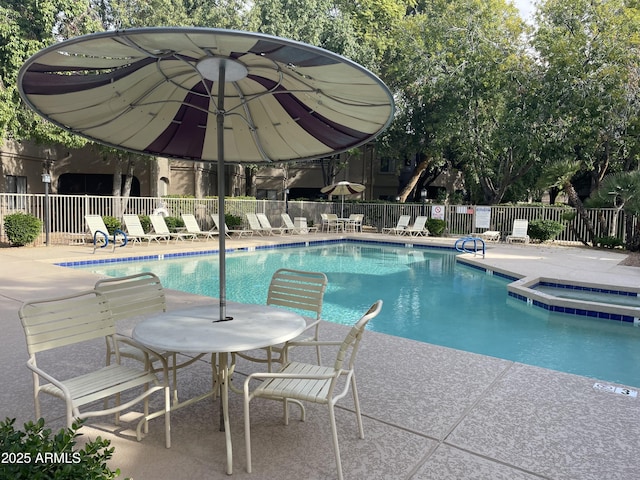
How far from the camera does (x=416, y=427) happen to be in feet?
9.09

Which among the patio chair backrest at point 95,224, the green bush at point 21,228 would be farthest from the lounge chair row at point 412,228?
the green bush at point 21,228

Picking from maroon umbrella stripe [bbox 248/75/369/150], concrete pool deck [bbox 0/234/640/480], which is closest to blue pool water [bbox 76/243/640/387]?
concrete pool deck [bbox 0/234/640/480]

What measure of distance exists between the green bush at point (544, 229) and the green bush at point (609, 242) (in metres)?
1.31

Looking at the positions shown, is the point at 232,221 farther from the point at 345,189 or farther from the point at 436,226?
the point at 436,226

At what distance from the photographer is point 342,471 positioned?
229 centimetres

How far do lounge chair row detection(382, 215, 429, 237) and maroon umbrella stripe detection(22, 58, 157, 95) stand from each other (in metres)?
16.6

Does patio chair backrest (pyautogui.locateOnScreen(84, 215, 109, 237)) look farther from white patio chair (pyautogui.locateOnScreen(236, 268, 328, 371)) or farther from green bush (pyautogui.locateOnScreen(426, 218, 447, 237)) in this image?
green bush (pyautogui.locateOnScreen(426, 218, 447, 237))

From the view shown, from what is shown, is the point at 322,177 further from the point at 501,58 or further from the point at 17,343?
the point at 17,343

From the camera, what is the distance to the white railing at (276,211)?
1343 cm

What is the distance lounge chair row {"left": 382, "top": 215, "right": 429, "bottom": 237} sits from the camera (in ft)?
62.1

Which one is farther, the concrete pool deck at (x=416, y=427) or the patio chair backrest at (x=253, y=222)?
the patio chair backrest at (x=253, y=222)

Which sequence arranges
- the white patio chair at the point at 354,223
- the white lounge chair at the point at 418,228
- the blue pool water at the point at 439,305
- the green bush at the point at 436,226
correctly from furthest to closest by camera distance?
the white patio chair at the point at 354,223 < the green bush at the point at 436,226 < the white lounge chair at the point at 418,228 < the blue pool water at the point at 439,305

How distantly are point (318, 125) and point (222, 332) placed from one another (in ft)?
5.78

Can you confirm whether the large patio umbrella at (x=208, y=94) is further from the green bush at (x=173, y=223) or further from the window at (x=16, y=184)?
the window at (x=16, y=184)
